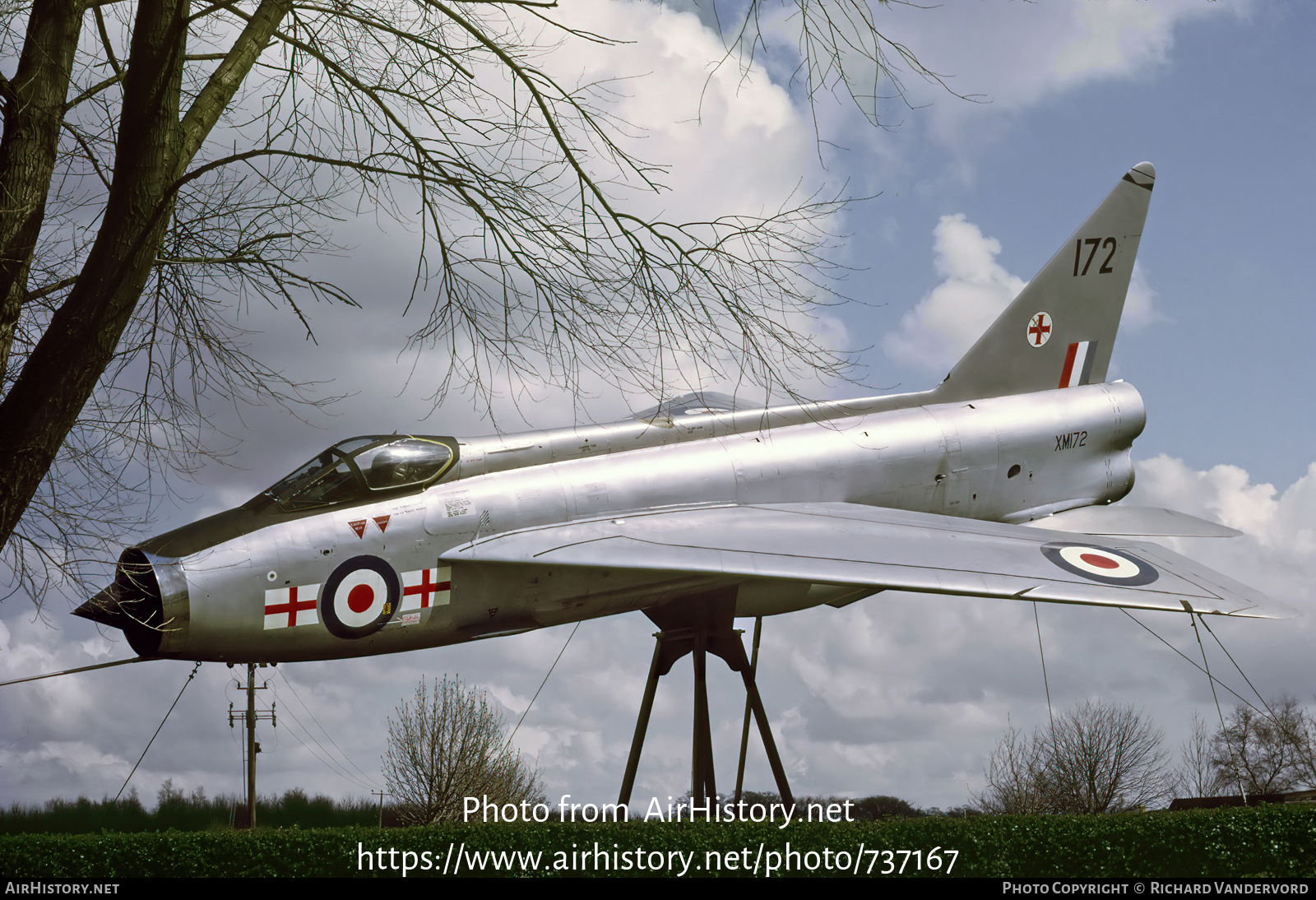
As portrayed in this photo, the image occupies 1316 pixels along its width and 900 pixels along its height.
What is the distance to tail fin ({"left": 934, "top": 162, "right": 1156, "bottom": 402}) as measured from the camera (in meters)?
13.6

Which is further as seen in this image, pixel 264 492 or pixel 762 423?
pixel 762 423

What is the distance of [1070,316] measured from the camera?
46.5 feet

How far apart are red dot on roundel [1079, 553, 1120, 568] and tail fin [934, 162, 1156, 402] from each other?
4.24 metres

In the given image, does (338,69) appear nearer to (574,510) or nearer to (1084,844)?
(574,510)

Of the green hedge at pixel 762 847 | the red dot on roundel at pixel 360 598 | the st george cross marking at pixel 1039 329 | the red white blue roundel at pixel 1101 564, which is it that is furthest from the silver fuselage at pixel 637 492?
the red white blue roundel at pixel 1101 564

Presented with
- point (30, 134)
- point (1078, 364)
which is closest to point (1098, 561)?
point (1078, 364)

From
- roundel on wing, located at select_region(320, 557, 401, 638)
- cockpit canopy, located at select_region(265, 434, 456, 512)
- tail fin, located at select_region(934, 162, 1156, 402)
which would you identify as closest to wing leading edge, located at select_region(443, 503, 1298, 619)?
roundel on wing, located at select_region(320, 557, 401, 638)

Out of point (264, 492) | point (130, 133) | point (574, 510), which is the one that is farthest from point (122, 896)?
point (130, 133)

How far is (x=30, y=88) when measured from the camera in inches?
254

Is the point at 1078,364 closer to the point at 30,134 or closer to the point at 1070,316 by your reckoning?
the point at 1070,316

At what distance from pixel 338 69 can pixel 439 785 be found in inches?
586

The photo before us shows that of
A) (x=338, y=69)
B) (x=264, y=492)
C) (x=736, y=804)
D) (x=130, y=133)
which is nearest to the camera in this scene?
(x=130, y=133)

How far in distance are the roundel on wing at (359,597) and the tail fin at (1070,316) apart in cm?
779

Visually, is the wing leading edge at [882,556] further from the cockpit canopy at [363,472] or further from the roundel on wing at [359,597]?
the cockpit canopy at [363,472]
